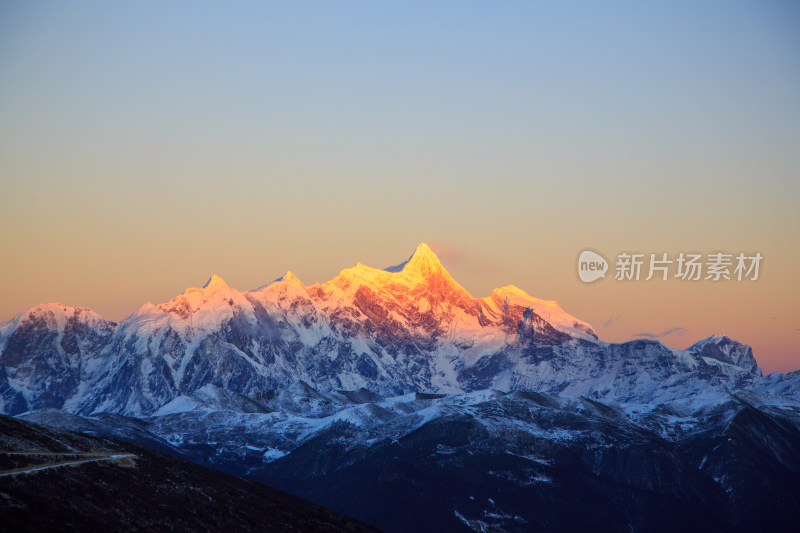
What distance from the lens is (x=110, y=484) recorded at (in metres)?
163

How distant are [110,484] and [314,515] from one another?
39767 millimetres

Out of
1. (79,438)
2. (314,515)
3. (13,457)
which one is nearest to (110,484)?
(13,457)

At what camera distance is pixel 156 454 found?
19812 cm

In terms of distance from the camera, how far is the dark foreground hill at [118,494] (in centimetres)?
14338

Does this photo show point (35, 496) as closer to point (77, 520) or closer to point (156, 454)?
point (77, 520)

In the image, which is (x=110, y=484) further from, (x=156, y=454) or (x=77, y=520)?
(x=156, y=454)

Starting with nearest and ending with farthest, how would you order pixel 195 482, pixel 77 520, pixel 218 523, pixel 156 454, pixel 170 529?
pixel 77 520 → pixel 170 529 → pixel 218 523 → pixel 195 482 → pixel 156 454

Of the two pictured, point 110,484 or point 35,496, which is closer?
point 35,496

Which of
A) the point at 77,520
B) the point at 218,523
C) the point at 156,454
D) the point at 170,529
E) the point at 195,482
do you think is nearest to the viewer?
the point at 77,520

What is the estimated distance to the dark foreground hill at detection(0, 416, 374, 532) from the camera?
143375 mm

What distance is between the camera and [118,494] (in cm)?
15950

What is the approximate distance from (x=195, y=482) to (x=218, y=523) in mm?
19978

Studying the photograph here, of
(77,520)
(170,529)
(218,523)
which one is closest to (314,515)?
(218,523)

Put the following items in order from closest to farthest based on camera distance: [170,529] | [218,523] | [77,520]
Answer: [77,520] → [170,529] → [218,523]
